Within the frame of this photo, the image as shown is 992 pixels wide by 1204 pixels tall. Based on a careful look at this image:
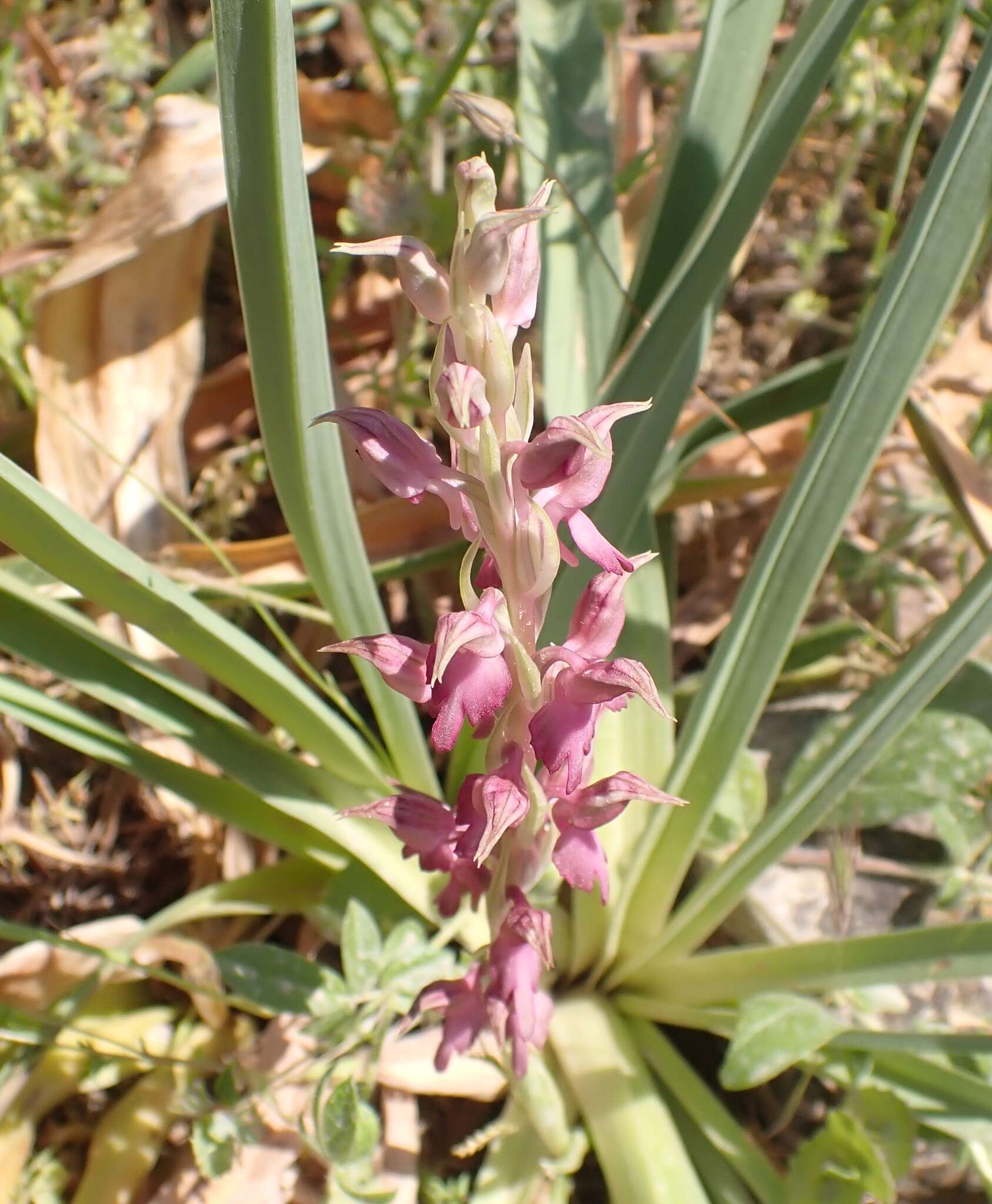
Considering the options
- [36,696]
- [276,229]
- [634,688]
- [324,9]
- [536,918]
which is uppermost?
[324,9]

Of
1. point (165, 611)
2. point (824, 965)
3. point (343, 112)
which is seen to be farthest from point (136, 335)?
point (824, 965)

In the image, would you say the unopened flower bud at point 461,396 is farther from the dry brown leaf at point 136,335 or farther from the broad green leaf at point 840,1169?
the dry brown leaf at point 136,335

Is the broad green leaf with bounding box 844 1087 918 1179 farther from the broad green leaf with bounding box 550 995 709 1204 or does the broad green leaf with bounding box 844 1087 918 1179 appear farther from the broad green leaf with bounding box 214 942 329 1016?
the broad green leaf with bounding box 214 942 329 1016

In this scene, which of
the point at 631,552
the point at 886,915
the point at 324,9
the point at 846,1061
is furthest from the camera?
the point at 324,9

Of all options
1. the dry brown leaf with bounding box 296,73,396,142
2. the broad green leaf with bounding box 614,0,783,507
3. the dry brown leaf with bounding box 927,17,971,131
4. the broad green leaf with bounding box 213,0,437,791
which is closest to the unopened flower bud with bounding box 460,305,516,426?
the broad green leaf with bounding box 213,0,437,791

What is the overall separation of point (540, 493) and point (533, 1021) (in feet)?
1.78

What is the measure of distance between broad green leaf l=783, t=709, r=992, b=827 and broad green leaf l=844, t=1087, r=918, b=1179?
38cm

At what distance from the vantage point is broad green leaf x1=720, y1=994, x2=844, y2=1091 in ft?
3.76

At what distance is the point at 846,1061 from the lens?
1345 mm

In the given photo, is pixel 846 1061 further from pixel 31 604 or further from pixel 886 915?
pixel 31 604

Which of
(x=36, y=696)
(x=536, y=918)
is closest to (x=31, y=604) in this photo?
(x=36, y=696)

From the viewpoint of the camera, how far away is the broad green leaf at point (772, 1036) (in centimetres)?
115

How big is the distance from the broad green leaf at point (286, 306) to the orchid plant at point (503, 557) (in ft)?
0.76

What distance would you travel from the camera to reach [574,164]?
5.51 feet
